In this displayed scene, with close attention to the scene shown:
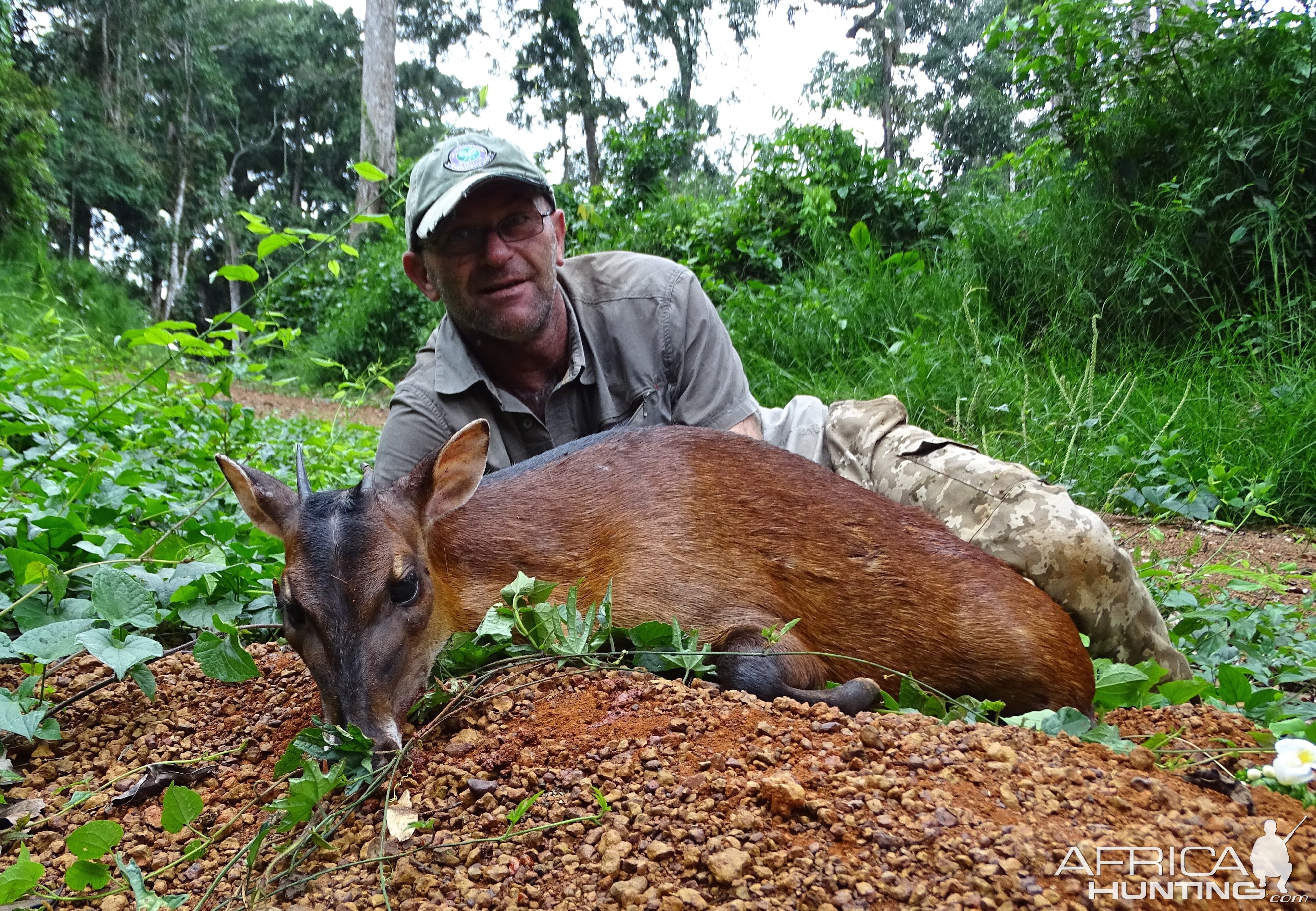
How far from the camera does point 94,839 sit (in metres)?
1.96

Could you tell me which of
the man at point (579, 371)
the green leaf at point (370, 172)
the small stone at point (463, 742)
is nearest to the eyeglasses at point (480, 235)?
the man at point (579, 371)

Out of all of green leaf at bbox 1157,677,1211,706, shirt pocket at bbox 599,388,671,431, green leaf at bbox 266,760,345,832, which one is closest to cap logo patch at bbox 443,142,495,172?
shirt pocket at bbox 599,388,671,431

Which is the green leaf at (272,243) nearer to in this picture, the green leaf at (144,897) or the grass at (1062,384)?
the green leaf at (144,897)

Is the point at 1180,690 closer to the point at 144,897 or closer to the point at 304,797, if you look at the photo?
the point at 304,797

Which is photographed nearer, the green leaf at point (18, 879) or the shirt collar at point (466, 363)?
the green leaf at point (18, 879)

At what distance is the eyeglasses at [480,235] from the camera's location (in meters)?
4.27

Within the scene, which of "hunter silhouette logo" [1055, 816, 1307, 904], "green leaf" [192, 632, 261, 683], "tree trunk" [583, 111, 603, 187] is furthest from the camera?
"tree trunk" [583, 111, 603, 187]

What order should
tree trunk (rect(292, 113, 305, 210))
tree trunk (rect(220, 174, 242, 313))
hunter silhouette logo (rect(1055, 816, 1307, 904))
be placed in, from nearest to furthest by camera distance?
hunter silhouette logo (rect(1055, 816, 1307, 904))
tree trunk (rect(220, 174, 242, 313))
tree trunk (rect(292, 113, 305, 210))

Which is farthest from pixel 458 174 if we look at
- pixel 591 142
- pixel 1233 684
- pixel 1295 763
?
pixel 591 142

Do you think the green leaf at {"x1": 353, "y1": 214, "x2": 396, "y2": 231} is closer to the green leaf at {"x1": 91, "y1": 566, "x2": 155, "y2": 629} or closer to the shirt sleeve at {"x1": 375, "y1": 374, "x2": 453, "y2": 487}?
the shirt sleeve at {"x1": 375, "y1": 374, "x2": 453, "y2": 487}

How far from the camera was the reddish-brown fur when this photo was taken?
121 inches

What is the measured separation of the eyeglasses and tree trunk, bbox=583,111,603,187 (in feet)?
64.4

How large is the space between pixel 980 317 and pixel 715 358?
4.35 m

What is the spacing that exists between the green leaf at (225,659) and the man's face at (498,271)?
6.75 feet
